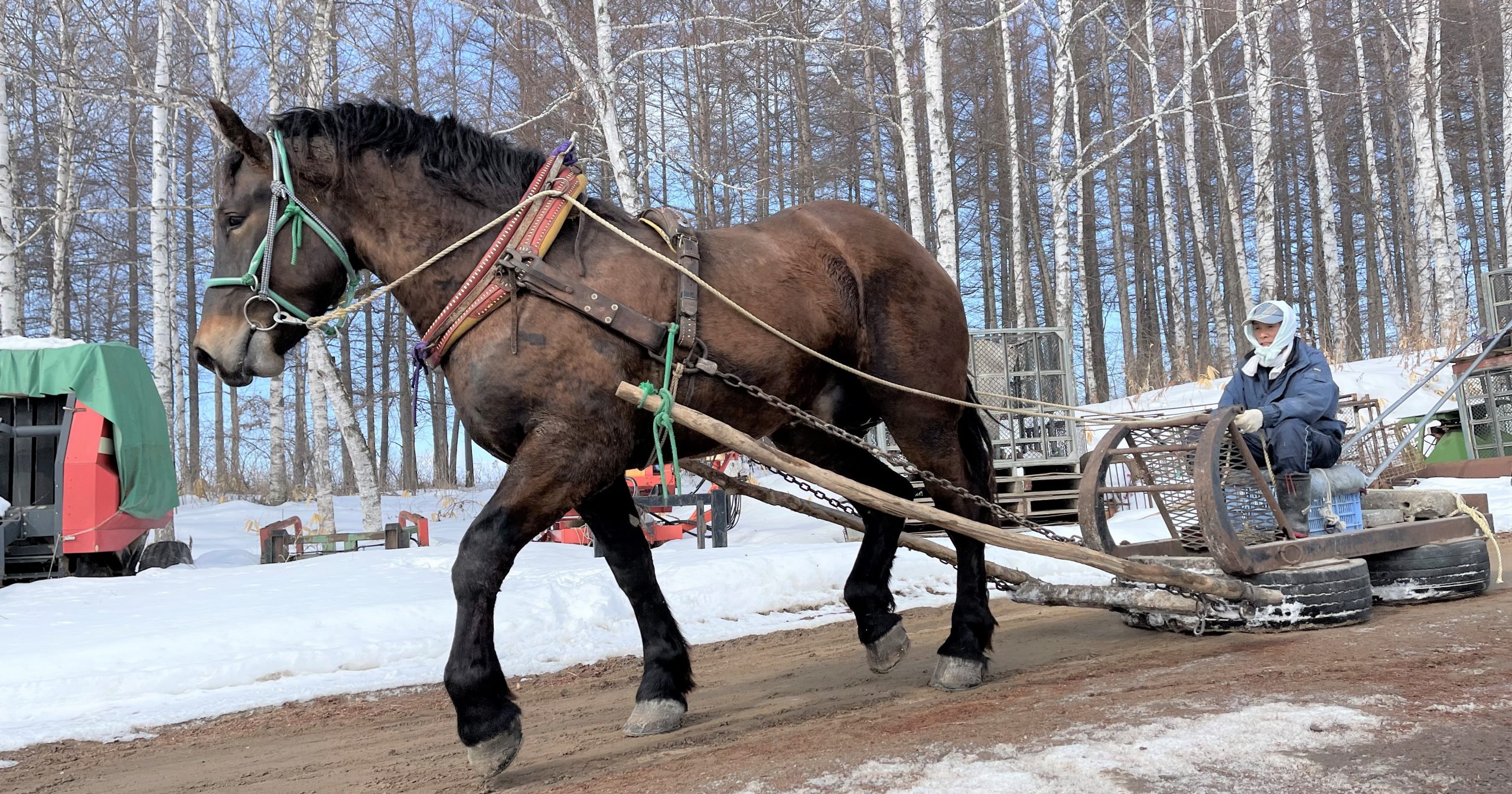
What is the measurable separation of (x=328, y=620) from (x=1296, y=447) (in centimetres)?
520

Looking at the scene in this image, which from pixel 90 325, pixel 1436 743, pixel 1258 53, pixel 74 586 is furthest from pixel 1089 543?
pixel 90 325

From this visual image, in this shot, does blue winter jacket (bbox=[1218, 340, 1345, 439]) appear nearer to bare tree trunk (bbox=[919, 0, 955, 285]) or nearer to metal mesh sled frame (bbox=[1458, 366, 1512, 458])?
bare tree trunk (bbox=[919, 0, 955, 285])

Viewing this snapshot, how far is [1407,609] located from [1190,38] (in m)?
18.4

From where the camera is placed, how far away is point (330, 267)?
11.8ft

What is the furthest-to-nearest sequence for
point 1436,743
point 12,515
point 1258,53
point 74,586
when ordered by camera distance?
point 1258,53 → point 12,515 → point 74,586 → point 1436,743

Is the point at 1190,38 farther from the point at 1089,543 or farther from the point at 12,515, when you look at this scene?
the point at 12,515

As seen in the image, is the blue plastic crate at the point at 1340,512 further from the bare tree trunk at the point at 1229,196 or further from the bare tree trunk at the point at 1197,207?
the bare tree trunk at the point at 1197,207

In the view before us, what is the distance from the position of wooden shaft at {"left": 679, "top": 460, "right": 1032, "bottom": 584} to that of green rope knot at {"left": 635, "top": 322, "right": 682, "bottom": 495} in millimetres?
824

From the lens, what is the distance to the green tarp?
8.85 m

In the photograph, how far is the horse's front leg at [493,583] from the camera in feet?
10.5

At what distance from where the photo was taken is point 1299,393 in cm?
504

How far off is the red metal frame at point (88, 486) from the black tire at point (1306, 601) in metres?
8.34

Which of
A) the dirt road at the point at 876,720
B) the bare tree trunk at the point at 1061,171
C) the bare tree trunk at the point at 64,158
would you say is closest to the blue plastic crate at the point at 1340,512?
the dirt road at the point at 876,720

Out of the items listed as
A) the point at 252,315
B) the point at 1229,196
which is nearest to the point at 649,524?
the point at 252,315
